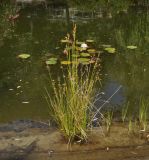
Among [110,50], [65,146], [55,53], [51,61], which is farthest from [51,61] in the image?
[65,146]

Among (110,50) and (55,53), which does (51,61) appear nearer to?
(55,53)

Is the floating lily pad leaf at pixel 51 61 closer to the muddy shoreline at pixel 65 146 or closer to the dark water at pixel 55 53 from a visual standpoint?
the dark water at pixel 55 53

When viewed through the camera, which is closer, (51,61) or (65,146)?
(65,146)

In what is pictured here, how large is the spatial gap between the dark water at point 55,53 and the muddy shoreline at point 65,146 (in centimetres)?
101

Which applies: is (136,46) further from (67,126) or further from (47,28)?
(67,126)

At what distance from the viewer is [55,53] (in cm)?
774

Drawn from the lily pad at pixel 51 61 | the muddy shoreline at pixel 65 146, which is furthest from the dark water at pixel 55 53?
the muddy shoreline at pixel 65 146

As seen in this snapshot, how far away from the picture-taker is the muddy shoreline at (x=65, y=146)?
3.72 m

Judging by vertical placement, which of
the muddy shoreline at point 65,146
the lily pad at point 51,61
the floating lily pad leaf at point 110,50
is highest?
the floating lily pad leaf at point 110,50

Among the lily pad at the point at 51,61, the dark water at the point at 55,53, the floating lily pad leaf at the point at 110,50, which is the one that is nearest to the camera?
the dark water at the point at 55,53

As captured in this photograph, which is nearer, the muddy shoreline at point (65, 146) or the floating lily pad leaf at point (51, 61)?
the muddy shoreline at point (65, 146)

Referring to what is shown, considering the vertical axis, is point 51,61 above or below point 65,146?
above

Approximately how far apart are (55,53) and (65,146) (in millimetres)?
4008

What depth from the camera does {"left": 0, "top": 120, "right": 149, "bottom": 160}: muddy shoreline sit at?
12.2ft
